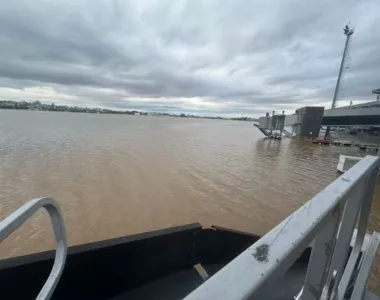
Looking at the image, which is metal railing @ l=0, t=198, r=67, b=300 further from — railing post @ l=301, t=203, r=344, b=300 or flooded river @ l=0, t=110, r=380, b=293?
flooded river @ l=0, t=110, r=380, b=293

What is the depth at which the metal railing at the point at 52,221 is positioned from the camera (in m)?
1.10

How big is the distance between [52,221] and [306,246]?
1.55 metres

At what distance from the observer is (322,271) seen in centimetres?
111

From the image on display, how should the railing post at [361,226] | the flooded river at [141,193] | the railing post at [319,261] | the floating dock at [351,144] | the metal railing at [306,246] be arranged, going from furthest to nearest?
the floating dock at [351,144]
the flooded river at [141,193]
the railing post at [361,226]
the railing post at [319,261]
the metal railing at [306,246]

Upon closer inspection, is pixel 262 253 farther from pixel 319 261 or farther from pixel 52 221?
pixel 52 221

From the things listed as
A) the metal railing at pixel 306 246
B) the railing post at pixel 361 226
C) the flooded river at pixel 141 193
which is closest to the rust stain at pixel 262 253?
the metal railing at pixel 306 246

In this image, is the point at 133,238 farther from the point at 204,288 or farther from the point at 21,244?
the point at 21,244

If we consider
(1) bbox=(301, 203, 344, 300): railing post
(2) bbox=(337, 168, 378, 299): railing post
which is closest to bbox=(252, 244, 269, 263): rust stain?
(1) bbox=(301, 203, 344, 300): railing post

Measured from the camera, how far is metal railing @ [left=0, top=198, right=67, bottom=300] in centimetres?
110

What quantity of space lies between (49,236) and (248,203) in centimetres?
581

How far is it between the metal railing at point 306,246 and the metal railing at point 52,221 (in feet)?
3.18

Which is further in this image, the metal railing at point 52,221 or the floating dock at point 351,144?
the floating dock at point 351,144

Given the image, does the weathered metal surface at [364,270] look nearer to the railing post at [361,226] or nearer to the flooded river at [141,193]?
the railing post at [361,226]

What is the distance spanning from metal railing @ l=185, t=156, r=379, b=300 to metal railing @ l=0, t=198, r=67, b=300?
97cm
